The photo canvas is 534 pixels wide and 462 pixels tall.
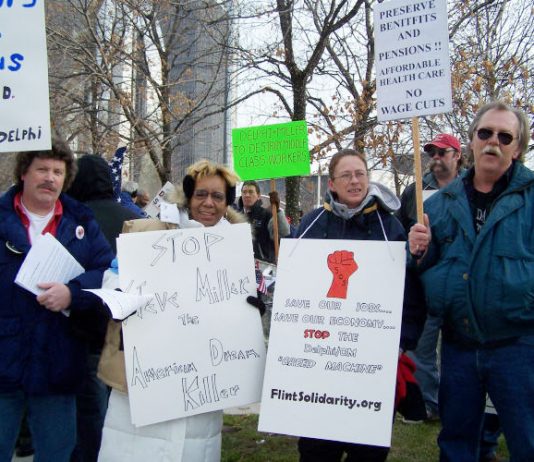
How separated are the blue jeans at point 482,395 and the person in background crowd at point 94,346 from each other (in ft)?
5.52

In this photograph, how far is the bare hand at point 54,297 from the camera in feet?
9.06

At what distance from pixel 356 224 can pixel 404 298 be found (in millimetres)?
429

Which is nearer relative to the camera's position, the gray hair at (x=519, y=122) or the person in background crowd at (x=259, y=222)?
the gray hair at (x=519, y=122)

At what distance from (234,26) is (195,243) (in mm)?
7602

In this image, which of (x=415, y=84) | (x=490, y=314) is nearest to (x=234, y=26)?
(x=415, y=84)

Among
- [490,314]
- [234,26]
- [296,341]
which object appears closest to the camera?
[490,314]

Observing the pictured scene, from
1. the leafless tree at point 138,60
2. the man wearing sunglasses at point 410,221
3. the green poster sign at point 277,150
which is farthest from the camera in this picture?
the leafless tree at point 138,60

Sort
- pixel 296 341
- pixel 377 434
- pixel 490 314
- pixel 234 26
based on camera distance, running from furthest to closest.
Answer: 1. pixel 234 26
2. pixel 296 341
3. pixel 377 434
4. pixel 490 314

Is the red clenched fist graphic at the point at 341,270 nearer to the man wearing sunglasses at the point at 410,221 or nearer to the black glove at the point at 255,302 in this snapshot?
the black glove at the point at 255,302

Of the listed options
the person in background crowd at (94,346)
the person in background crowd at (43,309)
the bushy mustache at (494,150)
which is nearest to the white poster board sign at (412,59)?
the bushy mustache at (494,150)

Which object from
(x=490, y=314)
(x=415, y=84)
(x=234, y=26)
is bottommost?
(x=490, y=314)

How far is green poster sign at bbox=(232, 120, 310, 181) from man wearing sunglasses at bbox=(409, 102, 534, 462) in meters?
1.94

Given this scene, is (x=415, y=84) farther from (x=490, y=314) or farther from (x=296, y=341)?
(x=296, y=341)

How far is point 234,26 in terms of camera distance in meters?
9.94
